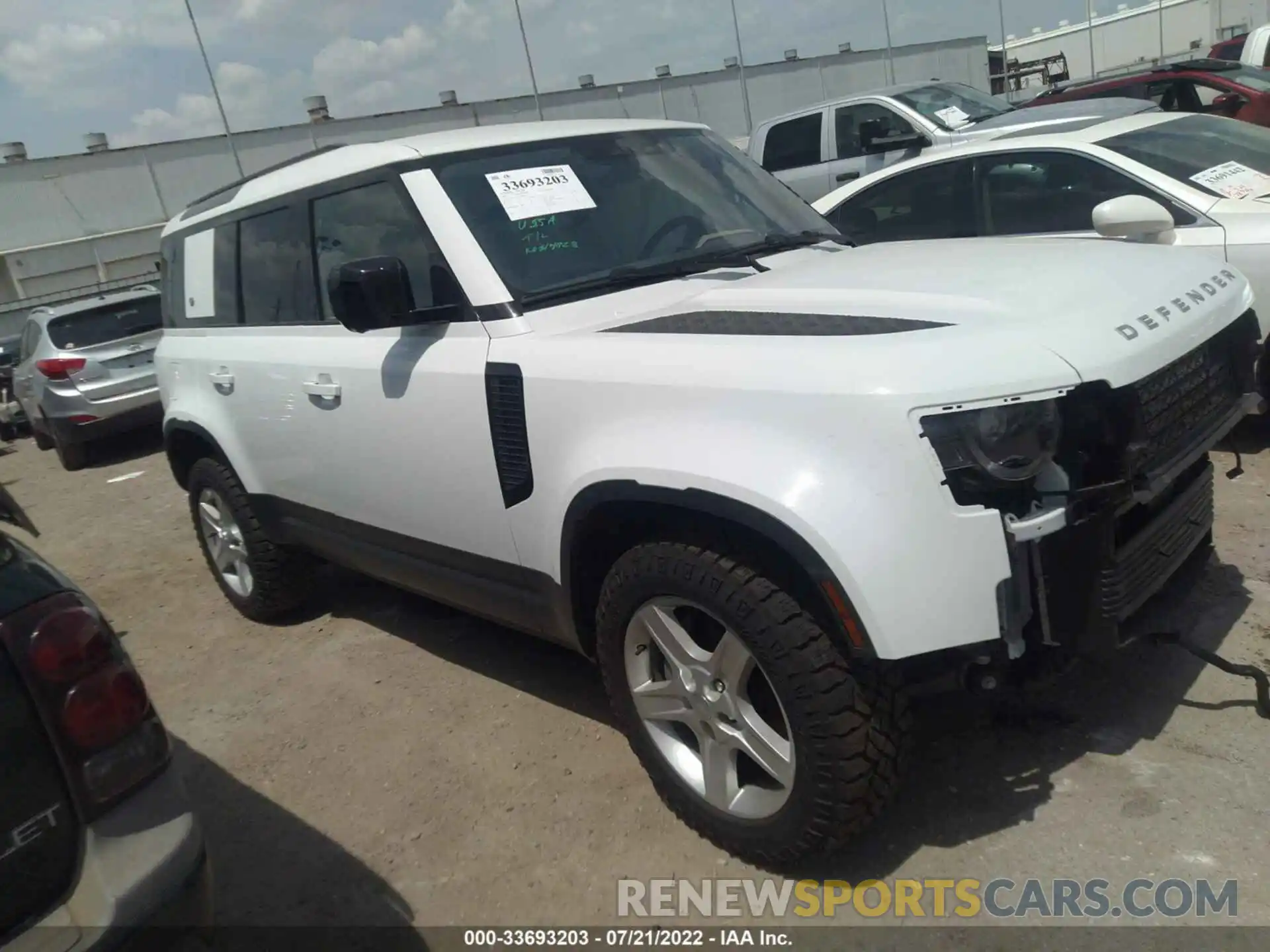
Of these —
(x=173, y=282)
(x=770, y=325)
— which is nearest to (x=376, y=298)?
(x=770, y=325)

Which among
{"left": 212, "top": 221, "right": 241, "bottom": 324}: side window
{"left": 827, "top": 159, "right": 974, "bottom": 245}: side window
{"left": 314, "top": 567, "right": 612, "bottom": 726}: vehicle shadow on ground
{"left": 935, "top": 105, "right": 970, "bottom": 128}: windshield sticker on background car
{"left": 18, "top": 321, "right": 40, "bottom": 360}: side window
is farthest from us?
{"left": 18, "top": 321, "right": 40, "bottom": 360}: side window

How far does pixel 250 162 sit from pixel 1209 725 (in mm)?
25553

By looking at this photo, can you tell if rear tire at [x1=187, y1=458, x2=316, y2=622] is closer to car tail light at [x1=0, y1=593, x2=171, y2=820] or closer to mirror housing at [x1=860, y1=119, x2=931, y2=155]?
car tail light at [x1=0, y1=593, x2=171, y2=820]

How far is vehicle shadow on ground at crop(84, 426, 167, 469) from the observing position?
10.2m

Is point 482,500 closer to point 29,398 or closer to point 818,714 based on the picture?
point 818,714

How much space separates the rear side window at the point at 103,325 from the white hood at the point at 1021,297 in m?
8.47

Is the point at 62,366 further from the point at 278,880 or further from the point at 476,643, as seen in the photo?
the point at 278,880

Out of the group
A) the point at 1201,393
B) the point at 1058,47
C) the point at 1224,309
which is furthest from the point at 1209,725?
the point at 1058,47

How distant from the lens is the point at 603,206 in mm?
3402

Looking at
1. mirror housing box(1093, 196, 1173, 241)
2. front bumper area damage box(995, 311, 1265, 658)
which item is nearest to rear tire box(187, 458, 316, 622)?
front bumper area damage box(995, 311, 1265, 658)

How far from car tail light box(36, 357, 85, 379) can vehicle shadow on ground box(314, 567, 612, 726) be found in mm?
5831

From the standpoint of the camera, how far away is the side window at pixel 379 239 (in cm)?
322

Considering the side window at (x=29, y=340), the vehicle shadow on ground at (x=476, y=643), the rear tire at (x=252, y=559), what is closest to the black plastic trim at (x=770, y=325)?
the vehicle shadow on ground at (x=476, y=643)

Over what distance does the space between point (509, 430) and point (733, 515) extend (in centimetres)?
87
